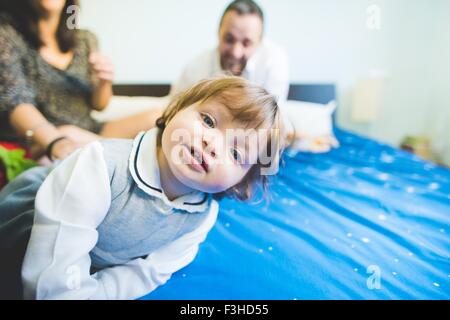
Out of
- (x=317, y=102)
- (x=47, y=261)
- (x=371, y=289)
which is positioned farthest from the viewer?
(x=317, y=102)

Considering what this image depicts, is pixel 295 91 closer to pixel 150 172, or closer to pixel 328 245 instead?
pixel 328 245

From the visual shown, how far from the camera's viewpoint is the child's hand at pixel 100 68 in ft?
2.46

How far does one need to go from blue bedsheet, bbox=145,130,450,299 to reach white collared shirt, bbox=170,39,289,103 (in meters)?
0.28

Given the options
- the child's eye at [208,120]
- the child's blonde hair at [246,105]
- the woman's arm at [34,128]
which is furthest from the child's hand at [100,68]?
the child's eye at [208,120]

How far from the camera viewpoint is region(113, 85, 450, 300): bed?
0.54 metres

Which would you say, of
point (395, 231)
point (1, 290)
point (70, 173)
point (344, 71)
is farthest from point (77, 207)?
point (344, 71)

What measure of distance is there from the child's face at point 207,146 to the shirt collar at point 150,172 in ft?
0.12

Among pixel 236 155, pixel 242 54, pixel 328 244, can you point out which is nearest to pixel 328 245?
pixel 328 244

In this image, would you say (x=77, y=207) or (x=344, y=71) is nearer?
(x=77, y=207)

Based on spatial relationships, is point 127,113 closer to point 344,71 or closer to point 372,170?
point 344,71

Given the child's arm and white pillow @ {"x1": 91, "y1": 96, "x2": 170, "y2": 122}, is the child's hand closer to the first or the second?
white pillow @ {"x1": 91, "y1": 96, "x2": 170, "y2": 122}

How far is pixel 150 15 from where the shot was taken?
31.4 inches

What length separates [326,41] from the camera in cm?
91
